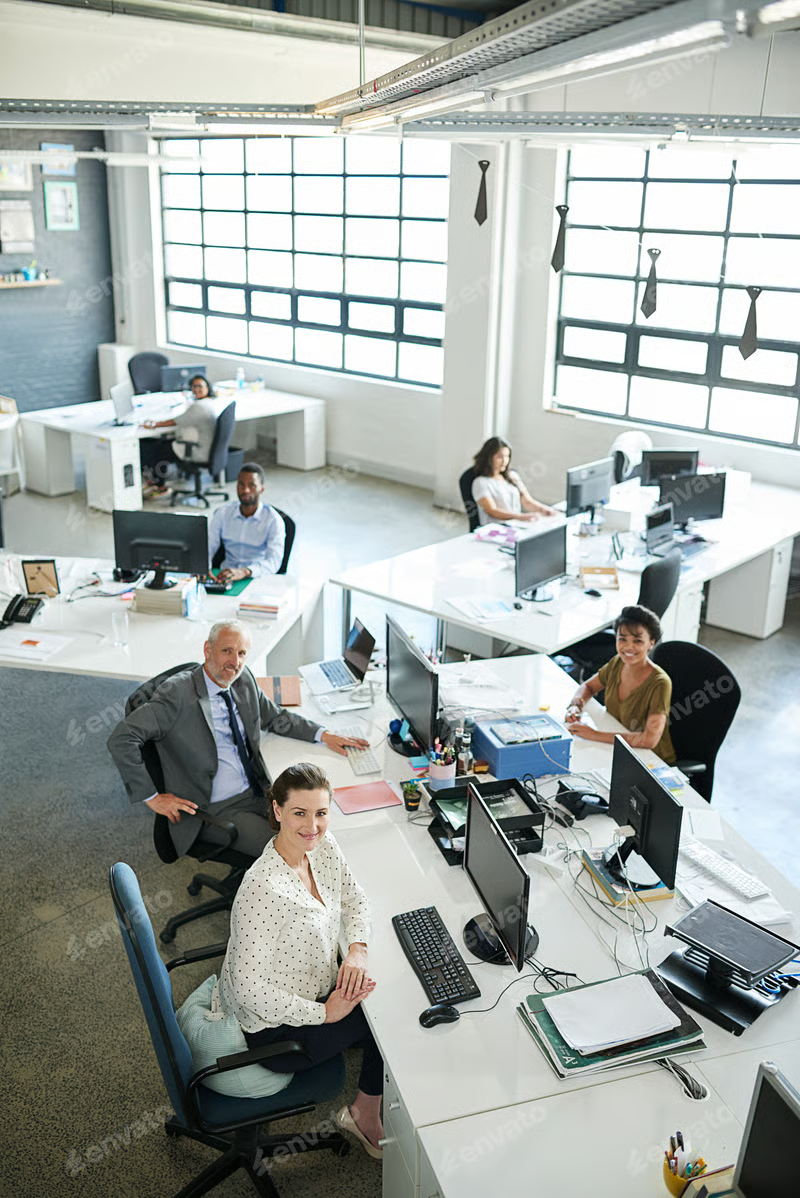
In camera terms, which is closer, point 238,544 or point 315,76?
point 238,544

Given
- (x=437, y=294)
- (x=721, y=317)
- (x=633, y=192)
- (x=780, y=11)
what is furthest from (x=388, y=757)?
(x=437, y=294)

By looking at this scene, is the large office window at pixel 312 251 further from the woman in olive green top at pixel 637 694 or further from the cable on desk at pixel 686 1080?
the cable on desk at pixel 686 1080

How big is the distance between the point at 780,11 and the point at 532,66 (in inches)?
35.0

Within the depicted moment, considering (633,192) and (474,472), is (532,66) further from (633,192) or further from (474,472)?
(633,192)

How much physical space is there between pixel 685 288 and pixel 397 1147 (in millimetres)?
7245

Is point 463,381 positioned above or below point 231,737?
above

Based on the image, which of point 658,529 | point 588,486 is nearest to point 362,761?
point 658,529

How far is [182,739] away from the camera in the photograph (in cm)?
395

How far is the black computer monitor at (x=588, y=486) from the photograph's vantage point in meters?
6.73

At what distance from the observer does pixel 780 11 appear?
170 centimetres

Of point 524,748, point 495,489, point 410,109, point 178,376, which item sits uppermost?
point 410,109

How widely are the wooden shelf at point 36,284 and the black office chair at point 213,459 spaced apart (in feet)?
11.1

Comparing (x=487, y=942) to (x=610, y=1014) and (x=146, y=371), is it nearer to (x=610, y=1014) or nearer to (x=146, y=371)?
(x=610, y=1014)

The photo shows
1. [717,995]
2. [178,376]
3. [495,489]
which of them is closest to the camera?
[717,995]
